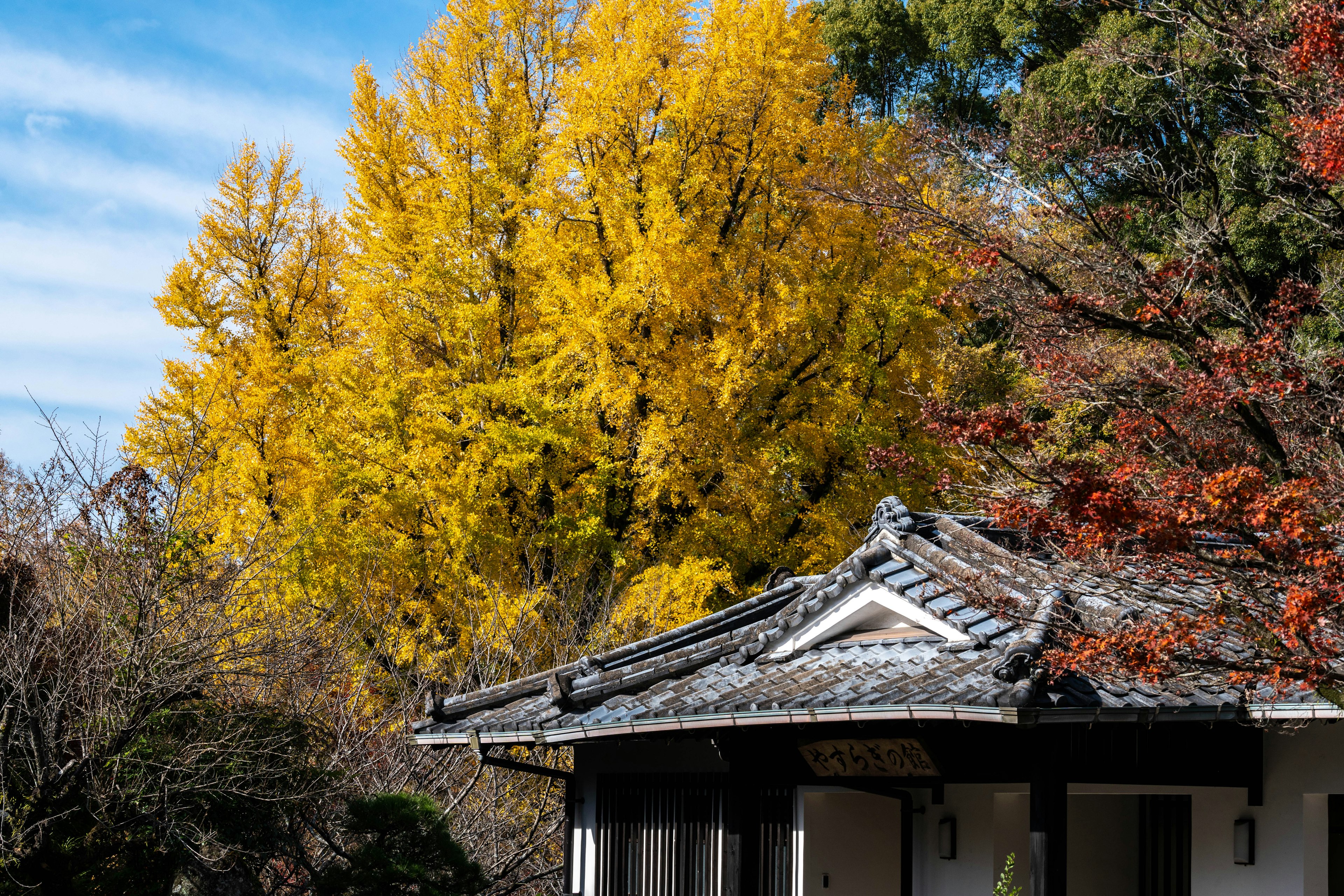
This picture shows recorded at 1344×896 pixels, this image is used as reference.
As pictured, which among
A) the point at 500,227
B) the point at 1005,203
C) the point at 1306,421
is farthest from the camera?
the point at 500,227

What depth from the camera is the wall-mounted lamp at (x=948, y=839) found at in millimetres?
9438

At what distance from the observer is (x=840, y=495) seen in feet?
49.0

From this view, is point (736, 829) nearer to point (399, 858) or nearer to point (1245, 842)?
point (399, 858)

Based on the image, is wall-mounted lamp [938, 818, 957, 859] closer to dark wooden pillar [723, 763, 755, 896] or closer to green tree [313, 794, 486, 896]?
dark wooden pillar [723, 763, 755, 896]

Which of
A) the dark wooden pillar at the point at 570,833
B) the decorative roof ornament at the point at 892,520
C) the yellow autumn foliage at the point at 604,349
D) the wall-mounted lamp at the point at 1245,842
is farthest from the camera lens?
the yellow autumn foliage at the point at 604,349

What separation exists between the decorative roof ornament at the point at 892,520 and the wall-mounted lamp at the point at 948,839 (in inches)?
98.8

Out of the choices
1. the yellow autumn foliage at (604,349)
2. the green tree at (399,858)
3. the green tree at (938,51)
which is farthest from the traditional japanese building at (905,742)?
the green tree at (938,51)

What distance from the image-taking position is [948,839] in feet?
31.1

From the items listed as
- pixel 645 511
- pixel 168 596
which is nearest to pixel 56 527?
pixel 168 596

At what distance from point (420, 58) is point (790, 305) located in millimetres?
7125

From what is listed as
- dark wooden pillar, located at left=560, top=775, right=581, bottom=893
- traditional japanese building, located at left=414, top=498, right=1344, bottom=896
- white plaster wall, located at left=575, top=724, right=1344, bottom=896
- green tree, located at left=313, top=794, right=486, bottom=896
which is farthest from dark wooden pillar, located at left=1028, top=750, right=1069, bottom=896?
A: green tree, located at left=313, top=794, right=486, bottom=896

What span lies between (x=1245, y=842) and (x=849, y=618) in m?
3.20

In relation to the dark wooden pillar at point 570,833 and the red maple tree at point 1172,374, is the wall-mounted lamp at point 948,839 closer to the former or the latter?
the red maple tree at point 1172,374

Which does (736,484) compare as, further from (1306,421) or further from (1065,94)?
(1065,94)
